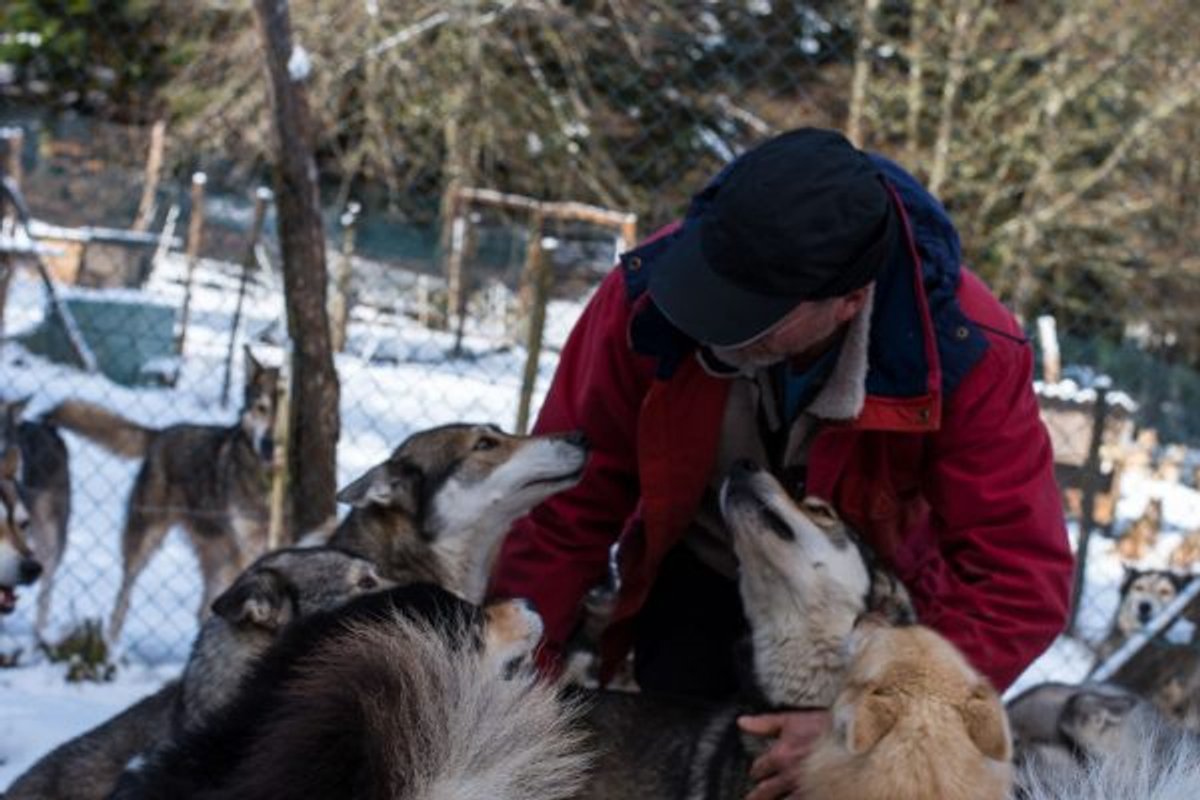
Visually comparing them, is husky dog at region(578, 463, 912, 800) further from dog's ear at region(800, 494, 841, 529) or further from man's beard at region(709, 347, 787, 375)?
man's beard at region(709, 347, 787, 375)

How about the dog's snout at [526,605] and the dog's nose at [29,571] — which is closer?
the dog's snout at [526,605]

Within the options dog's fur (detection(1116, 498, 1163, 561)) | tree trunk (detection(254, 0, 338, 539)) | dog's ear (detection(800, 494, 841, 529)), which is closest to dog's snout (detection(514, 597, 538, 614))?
dog's ear (detection(800, 494, 841, 529))

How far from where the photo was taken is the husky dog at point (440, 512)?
3.64 m

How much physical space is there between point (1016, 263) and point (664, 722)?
9.00 m

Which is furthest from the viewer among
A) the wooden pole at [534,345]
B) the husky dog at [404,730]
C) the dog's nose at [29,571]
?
the wooden pole at [534,345]

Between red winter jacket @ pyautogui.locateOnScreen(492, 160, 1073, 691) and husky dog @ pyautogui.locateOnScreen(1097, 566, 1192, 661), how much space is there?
11.9 ft

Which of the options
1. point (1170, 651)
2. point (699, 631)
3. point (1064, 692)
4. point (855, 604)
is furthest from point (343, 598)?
point (1170, 651)

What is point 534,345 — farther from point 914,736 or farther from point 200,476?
point 914,736

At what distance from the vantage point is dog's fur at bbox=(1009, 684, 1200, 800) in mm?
2520

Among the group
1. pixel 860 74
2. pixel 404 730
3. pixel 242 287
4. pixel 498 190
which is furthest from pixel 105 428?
pixel 498 190

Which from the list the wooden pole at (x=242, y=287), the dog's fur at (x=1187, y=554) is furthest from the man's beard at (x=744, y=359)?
the dog's fur at (x=1187, y=554)

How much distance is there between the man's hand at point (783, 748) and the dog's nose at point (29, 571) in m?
3.37

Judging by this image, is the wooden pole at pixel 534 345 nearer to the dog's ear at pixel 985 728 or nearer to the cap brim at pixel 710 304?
the cap brim at pixel 710 304

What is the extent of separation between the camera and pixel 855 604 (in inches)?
119
